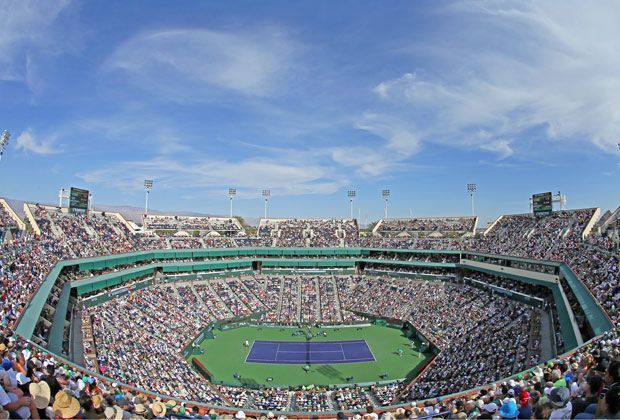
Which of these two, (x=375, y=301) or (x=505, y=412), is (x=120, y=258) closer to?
(x=375, y=301)

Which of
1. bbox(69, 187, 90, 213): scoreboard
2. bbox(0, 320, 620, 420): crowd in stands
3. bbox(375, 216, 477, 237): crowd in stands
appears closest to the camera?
bbox(0, 320, 620, 420): crowd in stands

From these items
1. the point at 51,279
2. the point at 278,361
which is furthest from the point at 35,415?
the point at 278,361

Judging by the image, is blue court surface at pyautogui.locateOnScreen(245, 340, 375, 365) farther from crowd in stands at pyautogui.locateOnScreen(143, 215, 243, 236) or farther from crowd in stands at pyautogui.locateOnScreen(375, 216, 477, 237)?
crowd in stands at pyautogui.locateOnScreen(143, 215, 243, 236)

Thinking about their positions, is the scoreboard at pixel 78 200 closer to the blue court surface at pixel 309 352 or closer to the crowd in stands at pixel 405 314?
the crowd in stands at pixel 405 314

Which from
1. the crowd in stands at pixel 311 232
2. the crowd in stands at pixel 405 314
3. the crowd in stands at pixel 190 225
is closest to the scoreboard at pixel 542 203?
the crowd in stands at pixel 405 314

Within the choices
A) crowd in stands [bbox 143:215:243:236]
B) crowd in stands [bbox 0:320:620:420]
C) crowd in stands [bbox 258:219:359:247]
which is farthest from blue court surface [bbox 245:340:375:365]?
crowd in stands [bbox 143:215:243:236]
